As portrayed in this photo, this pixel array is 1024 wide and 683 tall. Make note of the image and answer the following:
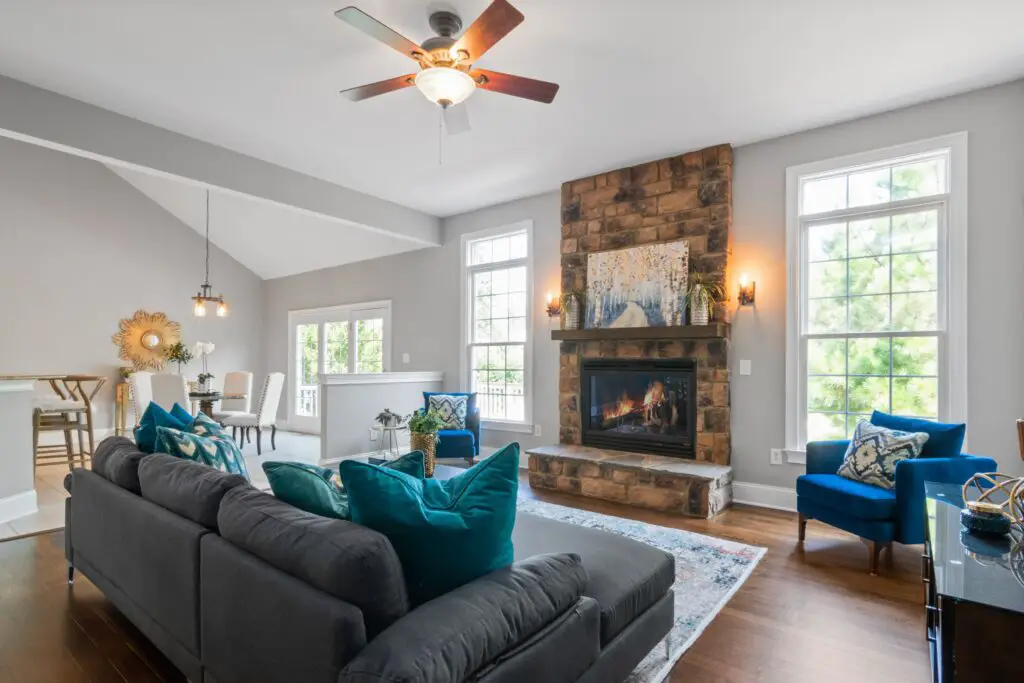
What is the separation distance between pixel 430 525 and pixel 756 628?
1866mm

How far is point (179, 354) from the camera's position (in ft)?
25.2

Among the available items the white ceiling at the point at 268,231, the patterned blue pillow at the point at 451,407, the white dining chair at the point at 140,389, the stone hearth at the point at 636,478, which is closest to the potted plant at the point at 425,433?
the stone hearth at the point at 636,478

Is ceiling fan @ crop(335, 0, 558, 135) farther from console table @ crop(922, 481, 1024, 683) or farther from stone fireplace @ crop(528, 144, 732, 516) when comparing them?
console table @ crop(922, 481, 1024, 683)

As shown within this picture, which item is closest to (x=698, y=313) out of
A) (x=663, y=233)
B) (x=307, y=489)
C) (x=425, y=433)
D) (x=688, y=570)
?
(x=663, y=233)

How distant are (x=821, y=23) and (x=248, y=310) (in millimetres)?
8826

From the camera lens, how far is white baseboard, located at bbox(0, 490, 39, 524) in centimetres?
374

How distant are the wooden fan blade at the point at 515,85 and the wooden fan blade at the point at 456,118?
248mm

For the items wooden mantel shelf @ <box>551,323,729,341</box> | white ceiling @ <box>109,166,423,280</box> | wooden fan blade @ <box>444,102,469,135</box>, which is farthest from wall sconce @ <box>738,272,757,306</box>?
white ceiling @ <box>109,166,423,280</box>

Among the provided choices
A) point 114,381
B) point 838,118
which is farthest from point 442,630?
point 114,381

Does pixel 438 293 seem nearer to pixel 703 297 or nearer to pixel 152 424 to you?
pixel 703 297

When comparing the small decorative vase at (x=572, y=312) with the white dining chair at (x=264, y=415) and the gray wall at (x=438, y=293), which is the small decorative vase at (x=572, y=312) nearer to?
the gray wall at (x=438, y=293)

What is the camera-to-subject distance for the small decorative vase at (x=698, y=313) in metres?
4.34

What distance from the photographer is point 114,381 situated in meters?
7.35

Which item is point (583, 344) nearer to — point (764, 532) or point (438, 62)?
point (764, 532)
